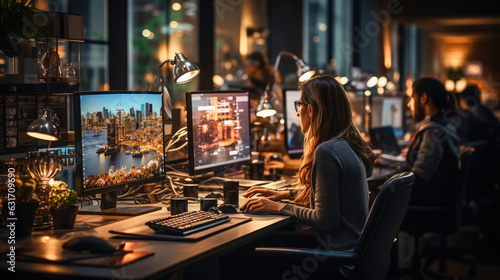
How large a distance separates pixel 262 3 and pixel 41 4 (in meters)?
4.23

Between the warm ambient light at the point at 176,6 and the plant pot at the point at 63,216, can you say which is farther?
the warm ambient light at the point at 176,6

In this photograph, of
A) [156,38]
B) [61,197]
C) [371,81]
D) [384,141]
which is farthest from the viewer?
[371,81]

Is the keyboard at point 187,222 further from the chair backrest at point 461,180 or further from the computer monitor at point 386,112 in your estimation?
the computer monitor at point 386,112

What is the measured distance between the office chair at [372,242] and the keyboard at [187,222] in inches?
8.4

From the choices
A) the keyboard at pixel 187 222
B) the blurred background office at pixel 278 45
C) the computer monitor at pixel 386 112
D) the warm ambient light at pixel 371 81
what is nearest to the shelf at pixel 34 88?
the blurred background office at pixel 278 45

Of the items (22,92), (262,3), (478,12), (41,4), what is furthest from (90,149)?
(478,12)

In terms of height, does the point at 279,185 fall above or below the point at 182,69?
below

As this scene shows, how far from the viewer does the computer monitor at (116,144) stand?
2045mm

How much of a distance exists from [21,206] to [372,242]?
1155 millimetres

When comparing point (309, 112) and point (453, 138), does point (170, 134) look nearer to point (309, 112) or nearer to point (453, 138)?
point (309, 112)

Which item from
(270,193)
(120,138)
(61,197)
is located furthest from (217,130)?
(61,197)

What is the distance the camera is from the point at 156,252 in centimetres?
171

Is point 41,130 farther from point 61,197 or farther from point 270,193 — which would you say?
point 270,193

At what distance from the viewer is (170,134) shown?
10.0 feet
